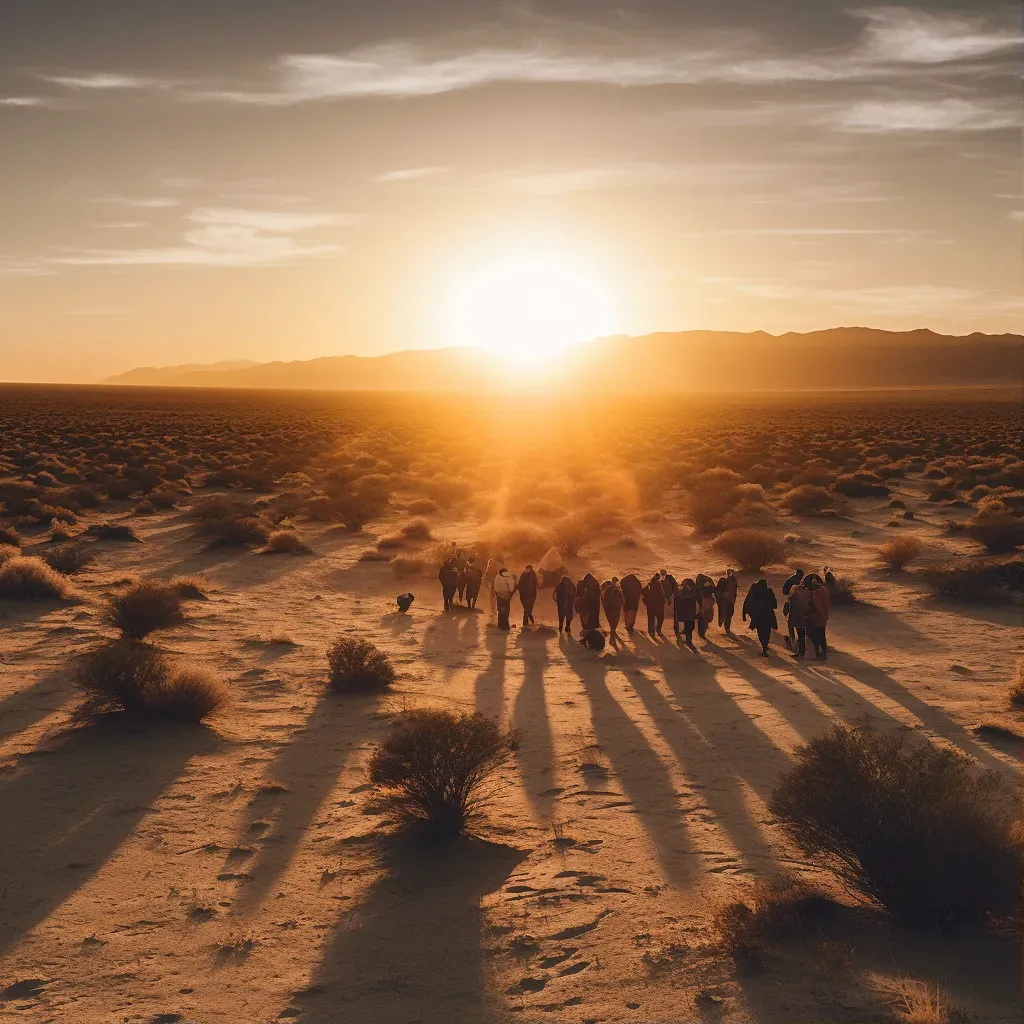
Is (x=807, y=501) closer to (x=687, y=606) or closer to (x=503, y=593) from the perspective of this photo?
(x=687, y=606)

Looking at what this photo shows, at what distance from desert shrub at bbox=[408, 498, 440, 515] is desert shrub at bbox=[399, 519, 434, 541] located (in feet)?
14.6

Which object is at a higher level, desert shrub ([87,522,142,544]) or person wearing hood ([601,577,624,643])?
desert shrub ([87,522,142,544])

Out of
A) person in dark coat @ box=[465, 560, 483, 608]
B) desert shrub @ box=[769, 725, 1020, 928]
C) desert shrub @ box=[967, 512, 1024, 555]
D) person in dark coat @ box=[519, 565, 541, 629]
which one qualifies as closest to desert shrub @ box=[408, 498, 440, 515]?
person in dark coat @ box=[465, 560, 483, 608]

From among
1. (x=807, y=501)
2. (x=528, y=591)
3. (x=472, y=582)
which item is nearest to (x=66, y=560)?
(x=472, y=582)

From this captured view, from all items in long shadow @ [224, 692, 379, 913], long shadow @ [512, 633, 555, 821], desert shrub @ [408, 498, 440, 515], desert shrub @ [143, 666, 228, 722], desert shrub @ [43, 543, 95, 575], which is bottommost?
long shadow @ [512, 633, 555, 821]

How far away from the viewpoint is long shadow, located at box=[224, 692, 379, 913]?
7.55 m

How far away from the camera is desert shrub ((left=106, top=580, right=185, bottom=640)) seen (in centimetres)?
1428

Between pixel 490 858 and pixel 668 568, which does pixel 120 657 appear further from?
pixel 668 568

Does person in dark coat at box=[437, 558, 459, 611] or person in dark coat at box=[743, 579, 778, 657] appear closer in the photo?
person in dark coat at box=[743, 579, 778, 657]

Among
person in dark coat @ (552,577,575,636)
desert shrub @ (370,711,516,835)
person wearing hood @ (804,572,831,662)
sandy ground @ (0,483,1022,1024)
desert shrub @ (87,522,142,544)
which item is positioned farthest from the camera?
desert shrub @ (87,522,142,544)

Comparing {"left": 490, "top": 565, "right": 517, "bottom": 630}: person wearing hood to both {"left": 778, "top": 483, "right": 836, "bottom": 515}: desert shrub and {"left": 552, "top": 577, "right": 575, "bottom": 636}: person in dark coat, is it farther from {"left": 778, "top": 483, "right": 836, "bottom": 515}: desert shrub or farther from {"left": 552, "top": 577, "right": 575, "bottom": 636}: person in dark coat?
{"left": 778, "top": 483, "right": 836, "bottom": 515}: desert shrub

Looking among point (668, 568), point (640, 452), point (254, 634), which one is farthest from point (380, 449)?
point (254, 634)

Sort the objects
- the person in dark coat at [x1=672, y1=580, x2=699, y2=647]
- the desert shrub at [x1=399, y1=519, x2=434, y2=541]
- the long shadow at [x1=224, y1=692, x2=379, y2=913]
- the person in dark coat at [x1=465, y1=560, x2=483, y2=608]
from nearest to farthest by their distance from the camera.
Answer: the long shadow at [x1=224, y1=692, x2=379, y2=913] < the person in dark coat at [x1=672, y1=580, x2=699, y2=647] < the person in dark coat at [x1=465, y1=560, x2=483, y2=608] < the desert shrub at [x1=399, y1=519, x2=434, y2=541]

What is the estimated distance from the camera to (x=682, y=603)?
50.4ft
